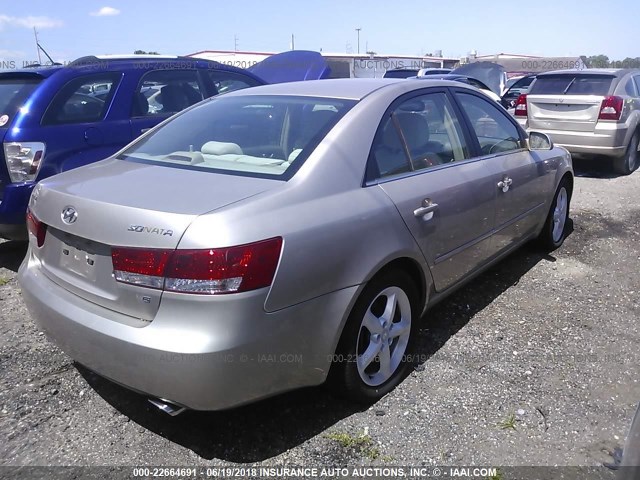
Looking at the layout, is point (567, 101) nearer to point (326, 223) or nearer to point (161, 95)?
point (161, 95)

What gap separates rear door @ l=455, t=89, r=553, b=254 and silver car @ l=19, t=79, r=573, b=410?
0.40 feet

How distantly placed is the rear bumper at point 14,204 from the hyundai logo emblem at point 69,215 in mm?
1987

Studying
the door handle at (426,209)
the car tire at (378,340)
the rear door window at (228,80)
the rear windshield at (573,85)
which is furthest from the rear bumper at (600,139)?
the car tire at (378,340)

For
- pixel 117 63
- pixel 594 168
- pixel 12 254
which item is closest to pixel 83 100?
pixel 117 63

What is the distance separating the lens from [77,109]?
4594mm

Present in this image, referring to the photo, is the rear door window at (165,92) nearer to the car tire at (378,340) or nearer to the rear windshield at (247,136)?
the rear windshield at (247,136)

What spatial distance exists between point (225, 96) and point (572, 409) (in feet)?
8.77

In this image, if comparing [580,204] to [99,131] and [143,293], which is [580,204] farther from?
[143,293]

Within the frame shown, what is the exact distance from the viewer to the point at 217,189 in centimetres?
238

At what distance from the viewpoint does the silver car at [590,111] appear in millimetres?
8164

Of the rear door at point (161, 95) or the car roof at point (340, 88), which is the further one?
the rear door at point (161, 95)

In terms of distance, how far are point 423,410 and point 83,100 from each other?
375 cm

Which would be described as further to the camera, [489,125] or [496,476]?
[489,125]

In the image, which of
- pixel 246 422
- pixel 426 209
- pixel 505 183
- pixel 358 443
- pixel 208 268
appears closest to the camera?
pixel 208 268
